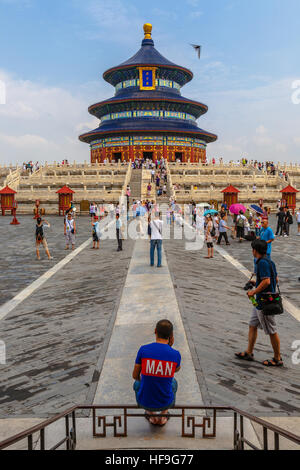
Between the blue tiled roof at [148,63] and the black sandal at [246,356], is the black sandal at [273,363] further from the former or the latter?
the blue tiled roof at [148,63]

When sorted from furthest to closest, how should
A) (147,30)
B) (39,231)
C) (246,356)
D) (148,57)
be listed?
(147,30) < (148,57) < (39,231) < (246,356)

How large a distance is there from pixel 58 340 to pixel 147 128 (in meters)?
53.1

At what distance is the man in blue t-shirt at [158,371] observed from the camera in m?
4.32

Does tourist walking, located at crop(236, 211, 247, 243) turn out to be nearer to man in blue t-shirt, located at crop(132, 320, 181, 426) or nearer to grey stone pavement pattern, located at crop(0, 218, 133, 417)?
grey stone pavement pattern, located at crop(0, 218, 133, 417)

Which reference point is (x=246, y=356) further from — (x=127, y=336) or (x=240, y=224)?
(x=240, y=224)

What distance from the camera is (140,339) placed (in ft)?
23.3

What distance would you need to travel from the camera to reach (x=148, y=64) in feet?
209

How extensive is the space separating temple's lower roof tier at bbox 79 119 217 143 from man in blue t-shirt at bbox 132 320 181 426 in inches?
2195

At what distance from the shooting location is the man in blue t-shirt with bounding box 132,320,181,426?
4.32m

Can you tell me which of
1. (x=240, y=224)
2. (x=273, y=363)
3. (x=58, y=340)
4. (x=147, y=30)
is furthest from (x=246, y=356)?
(x=147, y=30)

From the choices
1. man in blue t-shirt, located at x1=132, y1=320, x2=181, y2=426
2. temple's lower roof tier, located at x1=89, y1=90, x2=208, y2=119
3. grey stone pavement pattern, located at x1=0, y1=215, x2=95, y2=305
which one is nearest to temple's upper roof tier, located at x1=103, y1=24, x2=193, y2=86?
temple's lower roof tier, located at x1=89, y1=90, x2=208, y2=119
